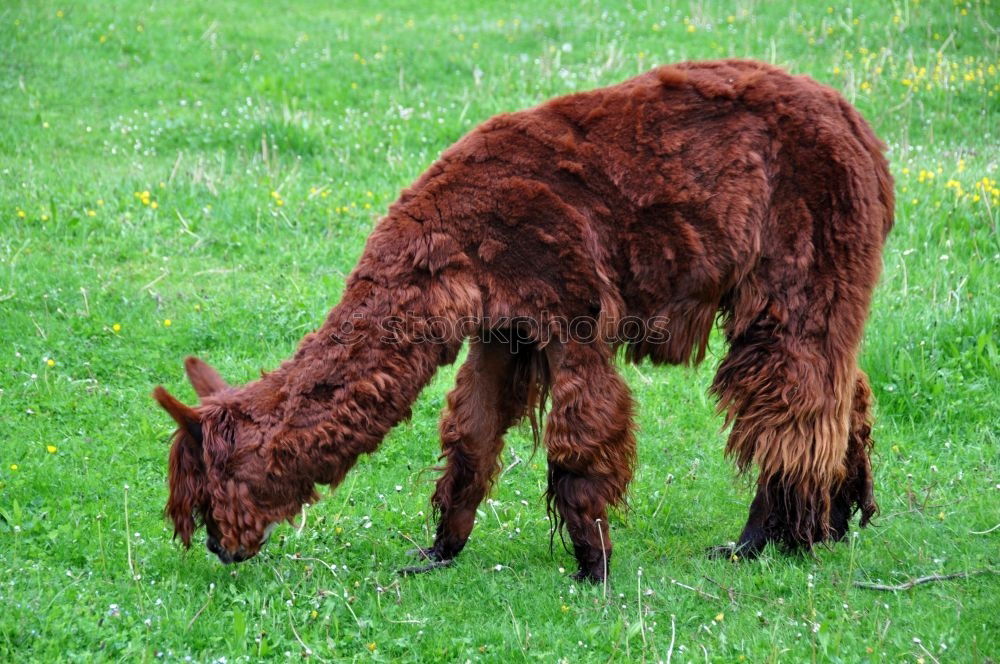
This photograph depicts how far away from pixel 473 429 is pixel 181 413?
1346mm

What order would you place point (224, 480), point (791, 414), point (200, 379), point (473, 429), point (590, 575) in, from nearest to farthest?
1. point (224, 480)
2. point (200, 379)
3. point (791, 414)
4. point (590, 575)
5. point (473, 429)

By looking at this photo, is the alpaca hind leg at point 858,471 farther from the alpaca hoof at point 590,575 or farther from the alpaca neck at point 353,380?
the alpaca neck at point 353,380

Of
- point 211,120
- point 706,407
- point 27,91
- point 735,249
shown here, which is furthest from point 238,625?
point 27,91

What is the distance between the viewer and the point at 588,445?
181 inches

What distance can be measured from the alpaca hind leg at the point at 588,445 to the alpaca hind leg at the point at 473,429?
Result: 365 millimetres

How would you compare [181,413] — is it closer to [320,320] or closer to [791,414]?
[791,414]

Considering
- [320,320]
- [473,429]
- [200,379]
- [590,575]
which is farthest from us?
[320,320]

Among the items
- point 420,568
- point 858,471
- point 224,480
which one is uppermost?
point 224,480

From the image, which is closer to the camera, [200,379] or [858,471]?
[200,379]

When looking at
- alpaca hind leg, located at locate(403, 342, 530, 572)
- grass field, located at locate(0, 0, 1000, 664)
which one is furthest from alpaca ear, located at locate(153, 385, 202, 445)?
alpaca hind leg, located at locate(403, 342, 530, 572)

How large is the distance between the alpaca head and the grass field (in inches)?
14.2

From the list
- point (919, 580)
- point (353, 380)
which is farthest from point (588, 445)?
point (919, 580)

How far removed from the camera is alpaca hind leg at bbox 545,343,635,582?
4.60 metres

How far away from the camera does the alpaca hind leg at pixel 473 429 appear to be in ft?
16.4
